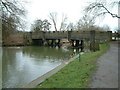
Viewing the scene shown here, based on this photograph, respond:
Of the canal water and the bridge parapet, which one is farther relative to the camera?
the bridge parapet

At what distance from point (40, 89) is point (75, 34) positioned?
1049 inches

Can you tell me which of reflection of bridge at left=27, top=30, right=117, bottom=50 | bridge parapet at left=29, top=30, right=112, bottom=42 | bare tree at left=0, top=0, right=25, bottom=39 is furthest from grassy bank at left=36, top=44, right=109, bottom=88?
bridge parapet at left=29, top=30, right=112, bottom=42

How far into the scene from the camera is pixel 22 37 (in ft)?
127

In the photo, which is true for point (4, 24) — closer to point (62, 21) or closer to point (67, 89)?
point (67, 89)

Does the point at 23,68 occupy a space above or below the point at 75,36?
below

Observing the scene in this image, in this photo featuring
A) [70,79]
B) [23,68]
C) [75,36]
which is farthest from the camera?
[75,36]

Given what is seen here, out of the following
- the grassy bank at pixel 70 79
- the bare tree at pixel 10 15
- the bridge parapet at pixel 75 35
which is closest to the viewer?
the grassy bank at pixel 70 79

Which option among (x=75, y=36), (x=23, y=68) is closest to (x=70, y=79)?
(x=23, y=68)

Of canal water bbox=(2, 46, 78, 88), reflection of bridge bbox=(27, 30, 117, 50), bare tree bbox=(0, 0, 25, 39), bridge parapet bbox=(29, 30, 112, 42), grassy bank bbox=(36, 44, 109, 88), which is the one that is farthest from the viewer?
reflection of bridge bbox=(27, 30, 117, 50)

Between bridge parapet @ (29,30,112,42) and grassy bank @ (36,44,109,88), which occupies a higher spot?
bridge parapet @ (29,30,112,42)

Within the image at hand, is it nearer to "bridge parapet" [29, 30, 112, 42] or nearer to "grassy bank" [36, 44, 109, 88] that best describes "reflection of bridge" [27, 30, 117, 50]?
"bridge parapet" [29, 30, 112, 42]

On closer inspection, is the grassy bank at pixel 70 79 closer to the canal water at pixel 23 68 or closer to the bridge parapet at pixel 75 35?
the canal water at pixel 23 68

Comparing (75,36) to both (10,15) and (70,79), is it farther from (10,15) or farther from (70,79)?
(70,79)

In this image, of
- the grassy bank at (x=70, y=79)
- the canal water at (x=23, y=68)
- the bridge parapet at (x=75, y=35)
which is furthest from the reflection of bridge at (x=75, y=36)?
the grassy bank at (x=70, y=79)
